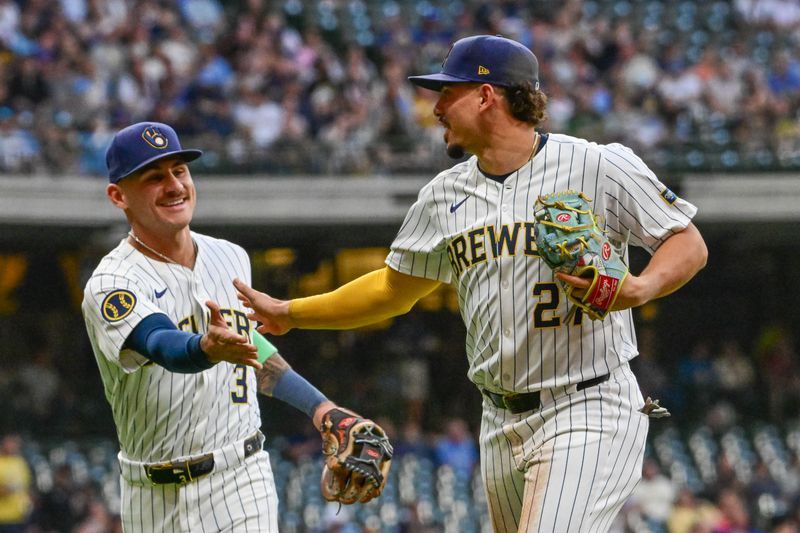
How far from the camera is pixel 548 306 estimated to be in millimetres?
4277

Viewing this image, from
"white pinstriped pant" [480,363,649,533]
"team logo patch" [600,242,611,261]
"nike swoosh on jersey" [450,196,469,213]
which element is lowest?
"white pinstriped pant" [480,363,649,533]

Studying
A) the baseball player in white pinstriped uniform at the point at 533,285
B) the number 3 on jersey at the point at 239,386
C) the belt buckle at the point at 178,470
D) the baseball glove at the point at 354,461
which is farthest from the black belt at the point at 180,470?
the baseball player in white pinstriped uniform at the point at 533,285

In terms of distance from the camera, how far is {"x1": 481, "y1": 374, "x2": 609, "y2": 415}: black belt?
4285mm

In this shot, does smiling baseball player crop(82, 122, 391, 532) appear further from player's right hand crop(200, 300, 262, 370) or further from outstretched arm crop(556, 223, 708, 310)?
outstretched arm crop(556, 223, 708, 310)

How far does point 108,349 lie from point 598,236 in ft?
5.36

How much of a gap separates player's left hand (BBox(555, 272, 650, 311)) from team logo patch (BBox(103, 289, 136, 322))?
1.41 meters

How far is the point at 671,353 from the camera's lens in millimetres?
15594

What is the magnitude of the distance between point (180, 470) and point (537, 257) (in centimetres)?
142

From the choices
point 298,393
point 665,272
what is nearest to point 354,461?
point 298,393

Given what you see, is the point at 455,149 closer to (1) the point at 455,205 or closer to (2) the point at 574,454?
(1) the point at 455,205

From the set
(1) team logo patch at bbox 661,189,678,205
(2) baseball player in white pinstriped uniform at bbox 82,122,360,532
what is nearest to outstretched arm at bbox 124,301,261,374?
(2) baseball player in white pinstriped uniform at bbox 82,122,360,532

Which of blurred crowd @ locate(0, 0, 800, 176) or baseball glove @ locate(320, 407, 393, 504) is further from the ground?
blurred crowd @ locate(0, 0, 800, 176)

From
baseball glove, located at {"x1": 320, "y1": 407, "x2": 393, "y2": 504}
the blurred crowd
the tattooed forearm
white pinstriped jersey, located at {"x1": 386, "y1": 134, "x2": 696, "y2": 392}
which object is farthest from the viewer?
the blurred crowd

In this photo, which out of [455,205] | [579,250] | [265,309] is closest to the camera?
[579,250]
